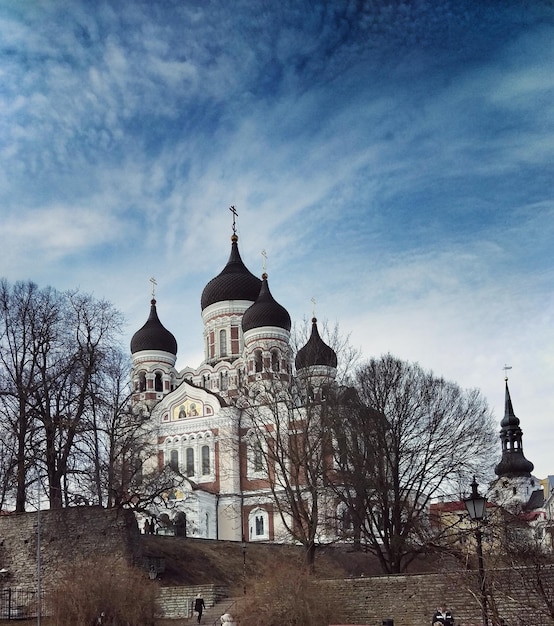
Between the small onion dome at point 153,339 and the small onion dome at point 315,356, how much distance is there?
28738mm

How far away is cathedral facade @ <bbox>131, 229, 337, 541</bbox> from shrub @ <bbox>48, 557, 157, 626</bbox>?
18.3 m

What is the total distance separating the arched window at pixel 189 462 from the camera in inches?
1997

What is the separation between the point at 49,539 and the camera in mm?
26094

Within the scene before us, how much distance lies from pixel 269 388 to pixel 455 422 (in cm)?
697

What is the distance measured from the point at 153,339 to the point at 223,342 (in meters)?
5.05

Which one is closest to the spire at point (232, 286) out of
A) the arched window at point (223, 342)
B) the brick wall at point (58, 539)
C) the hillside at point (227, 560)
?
the arched window at point (223, 342)

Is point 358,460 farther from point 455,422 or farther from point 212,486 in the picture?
point 212,486

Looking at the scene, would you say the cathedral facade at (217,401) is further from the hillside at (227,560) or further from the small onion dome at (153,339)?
the hillside at (227,560)

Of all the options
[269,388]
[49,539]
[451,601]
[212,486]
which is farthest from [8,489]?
[212,486]

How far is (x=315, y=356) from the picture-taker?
102 ft

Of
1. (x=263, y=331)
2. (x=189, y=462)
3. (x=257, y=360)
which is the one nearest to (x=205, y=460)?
(x=189, y=462)

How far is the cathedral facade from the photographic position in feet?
155

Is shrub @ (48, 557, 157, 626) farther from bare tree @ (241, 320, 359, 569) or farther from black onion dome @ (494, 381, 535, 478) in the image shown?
black onion dome @ (494, 381, 535, 478)

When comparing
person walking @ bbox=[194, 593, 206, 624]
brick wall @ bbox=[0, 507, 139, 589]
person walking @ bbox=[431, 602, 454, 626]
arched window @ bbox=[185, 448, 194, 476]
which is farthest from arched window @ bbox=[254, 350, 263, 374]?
person walking @ bbox=[431, 602, 454, 626]
